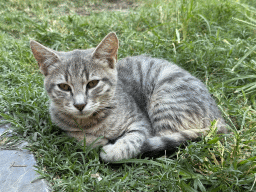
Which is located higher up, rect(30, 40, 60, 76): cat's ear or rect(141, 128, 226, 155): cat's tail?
rect(30, 40, 60, 76): cat's ear

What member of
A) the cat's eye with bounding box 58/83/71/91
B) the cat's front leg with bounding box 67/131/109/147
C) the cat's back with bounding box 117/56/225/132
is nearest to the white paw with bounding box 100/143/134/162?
the cat's front leg with bounding box 67/131/109/147

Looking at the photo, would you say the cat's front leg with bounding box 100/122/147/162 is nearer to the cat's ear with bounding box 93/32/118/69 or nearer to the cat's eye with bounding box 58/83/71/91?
the cat's eye with bounding box 58/83/71/91

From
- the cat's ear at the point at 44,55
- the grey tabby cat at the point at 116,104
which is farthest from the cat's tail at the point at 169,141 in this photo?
the cat's ear at the point at 44,55

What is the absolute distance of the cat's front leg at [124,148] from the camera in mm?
2238

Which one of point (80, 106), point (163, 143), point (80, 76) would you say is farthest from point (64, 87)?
point (163, 143)

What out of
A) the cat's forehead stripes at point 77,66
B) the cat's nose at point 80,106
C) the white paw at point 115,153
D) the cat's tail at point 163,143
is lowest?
the white paw at point 115,153

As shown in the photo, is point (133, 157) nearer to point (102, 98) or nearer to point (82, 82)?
point (102, 98)

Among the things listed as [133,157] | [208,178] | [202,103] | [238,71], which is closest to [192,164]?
[208,178]

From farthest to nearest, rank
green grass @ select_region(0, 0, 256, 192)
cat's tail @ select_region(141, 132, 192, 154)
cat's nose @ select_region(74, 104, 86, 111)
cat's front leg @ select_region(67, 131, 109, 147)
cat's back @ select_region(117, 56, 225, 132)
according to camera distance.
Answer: cat's back @ select_region(117, 56, 225, 132), cat's front leg @ select_region(67, 131, 109, 147), cat's tail @ select_region(141, 132, 192, 154), cat's nose @ select_region(74, 104, 86, 111), green grass @ select_region(0, 0, 256, 192)

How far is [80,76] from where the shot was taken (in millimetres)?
2285

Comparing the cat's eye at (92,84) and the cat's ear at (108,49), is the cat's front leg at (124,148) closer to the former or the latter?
the cat's eye at (92,84)

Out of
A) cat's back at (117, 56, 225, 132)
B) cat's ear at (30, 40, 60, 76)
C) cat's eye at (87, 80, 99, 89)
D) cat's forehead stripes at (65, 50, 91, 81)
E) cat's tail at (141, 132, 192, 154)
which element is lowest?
cat's tail at (141, 132, 192, 154)

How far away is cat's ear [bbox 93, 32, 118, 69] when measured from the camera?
2369 millimetres

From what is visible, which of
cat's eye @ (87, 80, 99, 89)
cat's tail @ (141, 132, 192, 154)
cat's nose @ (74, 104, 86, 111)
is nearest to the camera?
cat's nose @ (74, 104, 86, 111)
